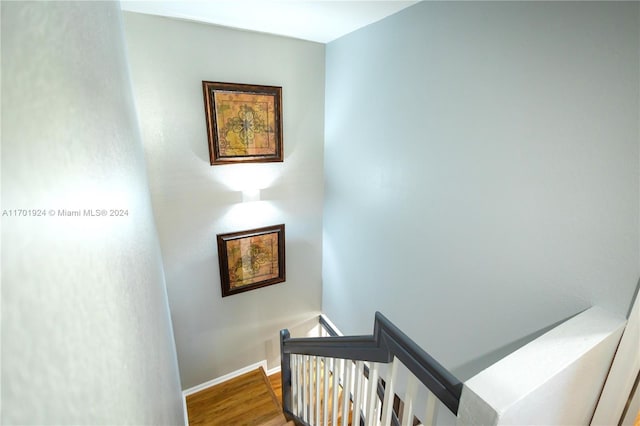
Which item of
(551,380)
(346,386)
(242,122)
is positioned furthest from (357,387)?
(242,122)

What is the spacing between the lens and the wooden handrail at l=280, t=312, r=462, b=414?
834 mm

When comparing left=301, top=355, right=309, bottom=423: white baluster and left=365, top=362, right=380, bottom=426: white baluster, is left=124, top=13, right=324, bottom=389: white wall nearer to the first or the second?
left=301, top=355, right=309, bottom=423: white baluster

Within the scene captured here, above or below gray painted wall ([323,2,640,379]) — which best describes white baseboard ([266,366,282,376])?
below

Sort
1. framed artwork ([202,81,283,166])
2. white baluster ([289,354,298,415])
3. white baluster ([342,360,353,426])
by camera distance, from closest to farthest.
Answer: white baluster ([342,360,353,426]), white baluster ([289,354,298,415]), framed artwork ([202,81,283,166])

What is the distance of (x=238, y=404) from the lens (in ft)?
9.92

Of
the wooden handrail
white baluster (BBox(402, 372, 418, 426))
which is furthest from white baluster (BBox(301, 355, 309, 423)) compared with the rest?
white baluster (BBox(402, 372, 418, 426))

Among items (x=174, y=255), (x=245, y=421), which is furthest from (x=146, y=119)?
(x=245, y=421)

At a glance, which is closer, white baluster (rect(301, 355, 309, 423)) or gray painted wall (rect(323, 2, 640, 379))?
gray painted wall (rect(323, 2, 640, 379))

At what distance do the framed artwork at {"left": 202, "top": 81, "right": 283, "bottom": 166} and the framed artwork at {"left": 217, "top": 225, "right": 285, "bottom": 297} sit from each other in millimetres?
767

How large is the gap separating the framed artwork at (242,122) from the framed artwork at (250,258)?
30.2 inches

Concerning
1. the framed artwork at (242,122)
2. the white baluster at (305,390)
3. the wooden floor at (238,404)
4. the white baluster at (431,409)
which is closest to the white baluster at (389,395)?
the white baluster at (431,409)

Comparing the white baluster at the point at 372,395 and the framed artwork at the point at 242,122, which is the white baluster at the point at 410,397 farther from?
the framed artwork at the point at 242,122

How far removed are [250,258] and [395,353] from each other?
2282 mm

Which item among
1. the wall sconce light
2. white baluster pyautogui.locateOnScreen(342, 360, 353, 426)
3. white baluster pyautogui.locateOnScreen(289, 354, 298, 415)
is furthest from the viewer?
the wall sconce light
